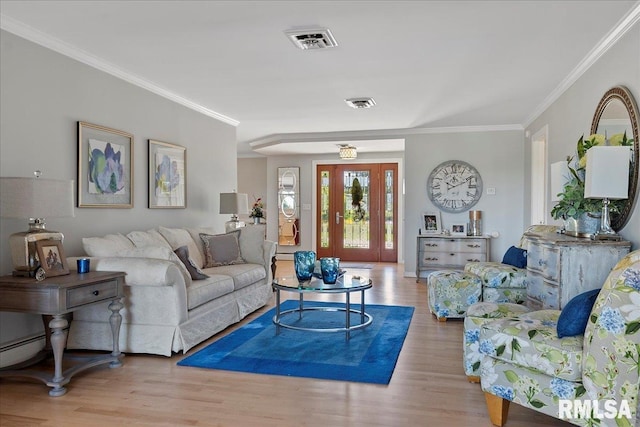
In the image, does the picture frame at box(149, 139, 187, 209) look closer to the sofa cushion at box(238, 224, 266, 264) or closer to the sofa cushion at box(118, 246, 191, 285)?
the sofa cushion at box(238, 224, 266, 264)

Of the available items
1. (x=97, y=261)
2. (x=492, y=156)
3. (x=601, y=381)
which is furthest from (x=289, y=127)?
(x=601, y=381)

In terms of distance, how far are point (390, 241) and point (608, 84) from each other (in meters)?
6.49

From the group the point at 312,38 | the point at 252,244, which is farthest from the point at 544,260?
the point at 252,244

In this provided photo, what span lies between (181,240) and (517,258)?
3.56 meters

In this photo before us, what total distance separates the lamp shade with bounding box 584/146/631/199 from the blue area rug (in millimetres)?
1840

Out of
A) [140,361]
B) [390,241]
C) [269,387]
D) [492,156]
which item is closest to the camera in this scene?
[269,387]

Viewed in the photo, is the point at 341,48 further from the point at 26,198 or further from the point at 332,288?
the point at 26,198

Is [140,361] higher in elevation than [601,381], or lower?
lower

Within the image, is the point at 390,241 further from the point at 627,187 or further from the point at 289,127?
the point at 627,187

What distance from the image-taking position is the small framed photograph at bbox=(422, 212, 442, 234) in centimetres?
761

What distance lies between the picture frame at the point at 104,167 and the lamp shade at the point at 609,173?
3.93 meters

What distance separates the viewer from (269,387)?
3.08 meters

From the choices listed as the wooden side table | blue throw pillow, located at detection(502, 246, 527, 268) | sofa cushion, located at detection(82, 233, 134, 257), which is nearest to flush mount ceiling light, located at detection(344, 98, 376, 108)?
blue throw pillow, located at detection(502, 246, 527, 268)

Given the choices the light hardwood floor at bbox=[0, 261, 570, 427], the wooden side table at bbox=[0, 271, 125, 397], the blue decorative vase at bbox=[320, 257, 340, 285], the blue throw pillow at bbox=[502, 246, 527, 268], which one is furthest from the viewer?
the blue throw pillow at bbox=[502, 246, 527, 268]
